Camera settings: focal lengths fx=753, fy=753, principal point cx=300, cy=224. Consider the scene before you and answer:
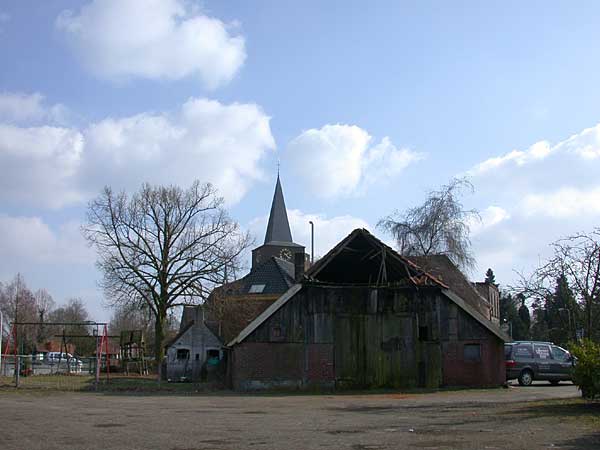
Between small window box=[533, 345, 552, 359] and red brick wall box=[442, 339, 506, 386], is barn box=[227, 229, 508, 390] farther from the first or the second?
small window box=[533, 345, 552, 359]

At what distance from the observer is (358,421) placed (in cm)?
1739

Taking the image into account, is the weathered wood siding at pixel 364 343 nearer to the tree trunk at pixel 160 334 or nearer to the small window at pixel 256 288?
the tree trunk at pixel 160 334

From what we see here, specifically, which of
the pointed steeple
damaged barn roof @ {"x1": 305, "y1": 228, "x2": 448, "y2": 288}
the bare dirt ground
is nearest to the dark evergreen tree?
the pointed steeple

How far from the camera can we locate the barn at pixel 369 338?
31844 mm

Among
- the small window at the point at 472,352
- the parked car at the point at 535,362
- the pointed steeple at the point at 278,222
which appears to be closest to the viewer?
the small window at the point at 472,352

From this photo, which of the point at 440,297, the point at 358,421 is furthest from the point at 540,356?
the point at 358,421

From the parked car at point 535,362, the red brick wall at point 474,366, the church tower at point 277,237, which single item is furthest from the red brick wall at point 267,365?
the church tower at point 277,237

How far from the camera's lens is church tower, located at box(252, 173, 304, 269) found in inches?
3585

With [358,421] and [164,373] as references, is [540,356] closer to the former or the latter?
[358,421]

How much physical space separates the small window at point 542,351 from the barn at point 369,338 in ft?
6.01

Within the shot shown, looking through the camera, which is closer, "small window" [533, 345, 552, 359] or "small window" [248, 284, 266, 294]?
"small window" [533, 345, 552, 359]

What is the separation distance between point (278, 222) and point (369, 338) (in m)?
62.1

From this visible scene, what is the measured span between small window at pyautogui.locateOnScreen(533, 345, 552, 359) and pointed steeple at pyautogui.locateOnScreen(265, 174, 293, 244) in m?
61.4

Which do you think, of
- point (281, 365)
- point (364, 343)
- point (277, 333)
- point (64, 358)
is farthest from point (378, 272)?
point (64, 358)
